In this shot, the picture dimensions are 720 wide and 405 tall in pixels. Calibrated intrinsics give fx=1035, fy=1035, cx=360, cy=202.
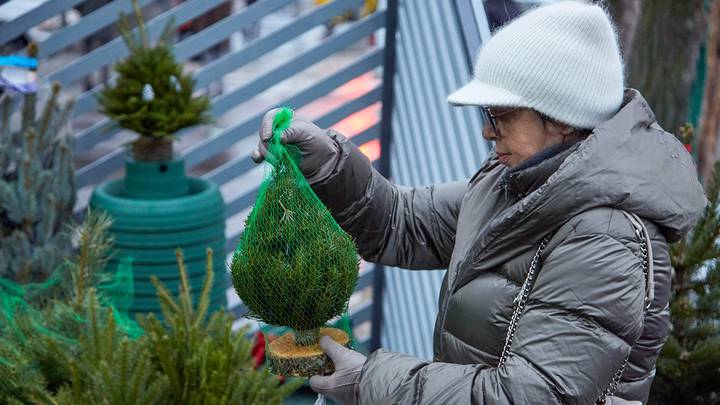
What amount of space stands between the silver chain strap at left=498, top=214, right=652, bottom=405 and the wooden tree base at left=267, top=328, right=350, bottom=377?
36cm

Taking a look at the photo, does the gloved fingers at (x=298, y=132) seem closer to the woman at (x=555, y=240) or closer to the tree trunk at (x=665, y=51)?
the woman at (x=555, y=240)

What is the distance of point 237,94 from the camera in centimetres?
512

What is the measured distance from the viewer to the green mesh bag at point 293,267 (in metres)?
2.04

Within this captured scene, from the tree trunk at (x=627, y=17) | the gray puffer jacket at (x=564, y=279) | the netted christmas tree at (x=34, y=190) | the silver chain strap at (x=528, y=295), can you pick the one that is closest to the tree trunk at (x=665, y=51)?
the tree trunk at (x=627, y=17)

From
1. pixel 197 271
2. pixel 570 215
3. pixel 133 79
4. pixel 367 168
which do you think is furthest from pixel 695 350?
pixel 133 79

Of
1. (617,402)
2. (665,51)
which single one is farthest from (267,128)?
(665,51)

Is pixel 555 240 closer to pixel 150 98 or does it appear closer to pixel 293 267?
pixel 293 267

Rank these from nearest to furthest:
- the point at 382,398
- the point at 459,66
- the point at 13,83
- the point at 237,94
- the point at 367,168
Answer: the point at 382,398, the point at 367,168, the point at 459,66, the point at 13,83, the point at 237,94

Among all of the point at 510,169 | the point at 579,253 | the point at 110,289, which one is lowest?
the point at 110,289

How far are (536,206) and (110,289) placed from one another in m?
2.16

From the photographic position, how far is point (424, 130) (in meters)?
4.40

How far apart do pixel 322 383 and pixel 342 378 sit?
5 cm

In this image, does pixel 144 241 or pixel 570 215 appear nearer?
pixel 570 215

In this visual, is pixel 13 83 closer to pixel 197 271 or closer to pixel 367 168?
pixel 197 271
